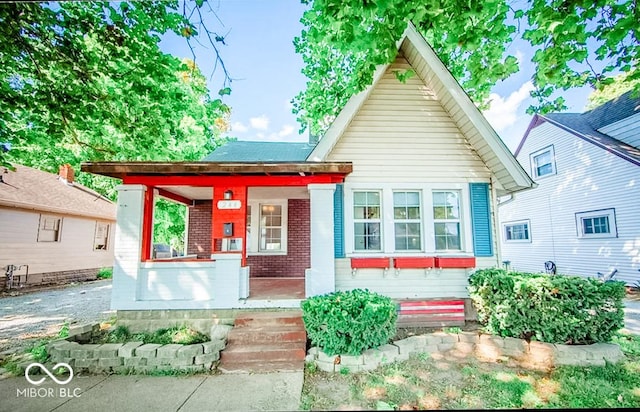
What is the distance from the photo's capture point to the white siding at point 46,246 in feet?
37.4

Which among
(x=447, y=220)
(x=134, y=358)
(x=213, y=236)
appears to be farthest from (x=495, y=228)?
(x=134, y=358)

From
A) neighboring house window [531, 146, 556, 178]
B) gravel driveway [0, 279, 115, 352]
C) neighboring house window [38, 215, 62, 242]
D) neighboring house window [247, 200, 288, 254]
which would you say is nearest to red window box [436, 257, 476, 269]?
neighboring house window [247, 200, 288, 254]

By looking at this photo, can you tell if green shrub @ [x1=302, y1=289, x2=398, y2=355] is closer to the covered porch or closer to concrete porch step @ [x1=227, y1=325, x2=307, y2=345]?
concrete porch step @ [x1=227, y1=325, x2=307, y2=345]

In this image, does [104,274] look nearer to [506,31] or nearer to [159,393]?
[159,393]

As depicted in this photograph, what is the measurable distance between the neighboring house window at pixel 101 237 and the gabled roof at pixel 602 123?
23323mm

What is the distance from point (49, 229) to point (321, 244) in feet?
47.2

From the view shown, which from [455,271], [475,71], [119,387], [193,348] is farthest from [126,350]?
A: [475,71]

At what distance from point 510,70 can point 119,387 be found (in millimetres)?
7878

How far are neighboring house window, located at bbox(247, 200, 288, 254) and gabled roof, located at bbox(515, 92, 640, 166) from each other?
12338 mm

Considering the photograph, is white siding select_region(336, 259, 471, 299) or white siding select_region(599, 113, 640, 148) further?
white siding select_region(599, 113, 640, 148)

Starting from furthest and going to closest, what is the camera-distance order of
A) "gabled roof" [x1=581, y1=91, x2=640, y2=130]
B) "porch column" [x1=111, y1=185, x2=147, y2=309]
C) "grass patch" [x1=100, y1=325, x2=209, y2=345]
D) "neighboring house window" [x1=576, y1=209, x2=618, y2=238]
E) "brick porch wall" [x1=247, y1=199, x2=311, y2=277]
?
1. "gabled roof" [x1=581, y1=91, x2=640, y2=130]
2. "neighboring house window" [x1=576, y1=209, x2=618, y2=238]
3. "brick porch wall" [x1=247, y1=199, x2=311, y2=277]
4. "porch column" [x1=111, y1=185, x2=147, y2=309]
5. "grass patch" [x1=100, y1=325, x2=209, y2=345]

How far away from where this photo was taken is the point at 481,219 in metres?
6.78

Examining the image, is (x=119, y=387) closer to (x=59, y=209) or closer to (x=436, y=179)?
(x=436, y=179)

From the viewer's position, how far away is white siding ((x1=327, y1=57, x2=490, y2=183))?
22.4 ft
